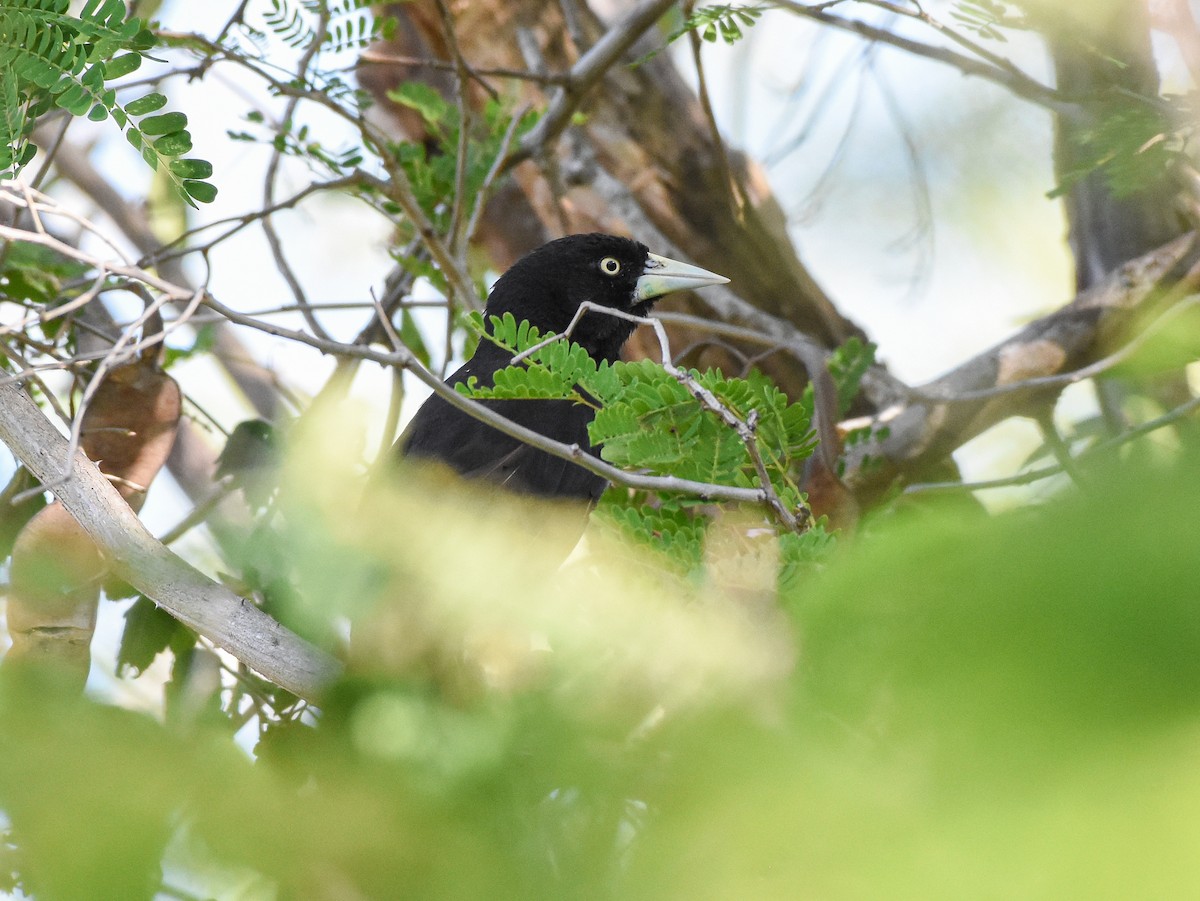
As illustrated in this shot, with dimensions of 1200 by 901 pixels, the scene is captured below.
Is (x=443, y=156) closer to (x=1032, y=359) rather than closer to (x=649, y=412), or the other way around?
(x=1032, y=359)

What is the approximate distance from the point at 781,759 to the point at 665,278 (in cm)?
354

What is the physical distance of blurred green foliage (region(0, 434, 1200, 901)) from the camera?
481 mm

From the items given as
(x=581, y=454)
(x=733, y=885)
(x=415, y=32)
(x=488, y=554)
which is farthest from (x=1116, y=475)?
(x=415, y=32)

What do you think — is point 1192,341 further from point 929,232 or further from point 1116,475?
point 1116,475

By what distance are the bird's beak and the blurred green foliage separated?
123 inches

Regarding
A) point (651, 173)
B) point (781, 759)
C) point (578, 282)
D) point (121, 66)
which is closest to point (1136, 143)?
point (578, 282)

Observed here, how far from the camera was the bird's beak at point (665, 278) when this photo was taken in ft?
13.1

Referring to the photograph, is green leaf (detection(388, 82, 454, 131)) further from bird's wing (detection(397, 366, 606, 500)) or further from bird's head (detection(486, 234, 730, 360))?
bird's wing (detection(397, 366, 606, 500))

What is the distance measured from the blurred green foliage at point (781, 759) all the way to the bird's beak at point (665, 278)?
3121mm

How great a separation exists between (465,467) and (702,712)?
2307 millimetres

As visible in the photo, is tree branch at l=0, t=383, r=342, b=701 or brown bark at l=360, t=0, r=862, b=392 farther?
brown bark at l=360, t=0, r=862, b=392

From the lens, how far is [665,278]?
13.3 feet

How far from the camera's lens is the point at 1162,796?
487 mm

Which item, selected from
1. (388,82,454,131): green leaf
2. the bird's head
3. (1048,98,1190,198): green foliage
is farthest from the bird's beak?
(1048,98,1190,198): green foliage
